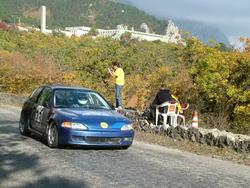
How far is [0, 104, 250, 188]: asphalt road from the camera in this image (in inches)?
221

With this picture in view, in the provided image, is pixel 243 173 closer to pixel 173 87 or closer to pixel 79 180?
pixel 79 180

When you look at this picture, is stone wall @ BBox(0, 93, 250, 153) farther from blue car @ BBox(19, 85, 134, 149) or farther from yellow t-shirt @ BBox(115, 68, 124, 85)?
blue car @ BBox(19, 85, 134, 149)

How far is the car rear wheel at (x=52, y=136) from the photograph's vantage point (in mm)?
8133

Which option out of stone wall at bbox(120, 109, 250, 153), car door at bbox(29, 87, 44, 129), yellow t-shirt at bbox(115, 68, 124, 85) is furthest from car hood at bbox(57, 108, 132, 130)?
yellow t-shirt at bbox(115, 68, 124, 85)

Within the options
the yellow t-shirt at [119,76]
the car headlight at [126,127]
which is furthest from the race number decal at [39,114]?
the yellow t-shirt at [119,76]

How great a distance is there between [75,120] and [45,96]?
2.05 metres

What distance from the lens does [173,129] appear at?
11297 millimetres

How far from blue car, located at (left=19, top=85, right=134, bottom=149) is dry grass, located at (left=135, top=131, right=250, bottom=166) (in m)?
Answer: 2.01

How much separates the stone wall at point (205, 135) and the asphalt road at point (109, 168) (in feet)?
3.98

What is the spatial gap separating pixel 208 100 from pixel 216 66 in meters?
1.51

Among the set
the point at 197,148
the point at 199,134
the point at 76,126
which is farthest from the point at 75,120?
the point at 199,134

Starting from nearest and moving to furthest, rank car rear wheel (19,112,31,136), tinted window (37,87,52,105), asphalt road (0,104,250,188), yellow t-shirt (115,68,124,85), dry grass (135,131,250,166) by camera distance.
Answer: asphalt road (0,104,250,188) < dry grass (135,131,250,166) < tinted window (37,87,52,105) < car rear wheel (19,112,31,136) < yellow t-shirt (115,68,124,85)

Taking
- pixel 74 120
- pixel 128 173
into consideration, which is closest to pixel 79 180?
pixel 128 173

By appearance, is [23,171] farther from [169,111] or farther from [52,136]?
[169,111]
